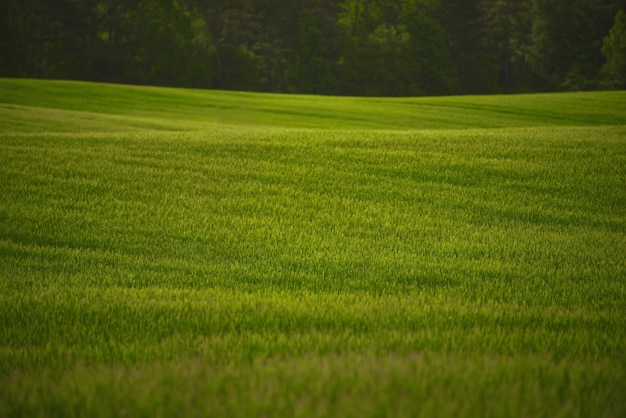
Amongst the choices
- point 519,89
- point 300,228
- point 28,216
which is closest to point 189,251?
point 300,228

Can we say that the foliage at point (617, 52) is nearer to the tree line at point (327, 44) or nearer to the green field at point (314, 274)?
the tree line at point (327, 44)

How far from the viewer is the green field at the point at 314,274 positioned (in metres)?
3.32

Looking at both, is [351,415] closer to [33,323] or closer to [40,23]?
[33,323]

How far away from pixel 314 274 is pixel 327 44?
78484 mm

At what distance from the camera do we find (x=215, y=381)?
3381mm

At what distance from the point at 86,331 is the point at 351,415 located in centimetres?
261

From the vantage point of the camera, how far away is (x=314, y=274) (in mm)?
7207

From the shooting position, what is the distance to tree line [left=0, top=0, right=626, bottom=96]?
67625 millimetres

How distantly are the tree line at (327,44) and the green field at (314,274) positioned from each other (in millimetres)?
55973

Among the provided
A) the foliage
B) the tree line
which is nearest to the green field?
the foliage

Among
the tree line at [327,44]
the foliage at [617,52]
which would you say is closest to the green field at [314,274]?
the foliage at [617,52]

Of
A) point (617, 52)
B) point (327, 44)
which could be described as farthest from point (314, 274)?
point (327, 44)

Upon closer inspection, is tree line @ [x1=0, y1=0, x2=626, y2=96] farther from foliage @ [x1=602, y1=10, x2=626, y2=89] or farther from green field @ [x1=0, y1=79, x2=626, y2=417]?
green field @ [x1=0, y1=79, x2=626, y2=417]

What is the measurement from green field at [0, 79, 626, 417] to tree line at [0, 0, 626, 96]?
184ft
